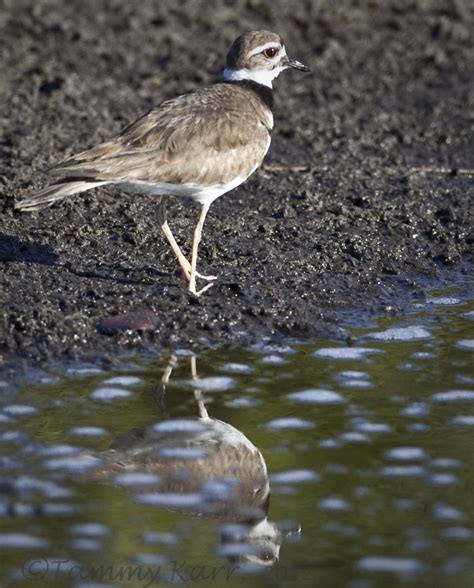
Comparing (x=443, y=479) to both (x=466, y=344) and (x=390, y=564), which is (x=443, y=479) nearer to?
(x=390, y=564)

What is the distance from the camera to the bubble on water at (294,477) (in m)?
4.94

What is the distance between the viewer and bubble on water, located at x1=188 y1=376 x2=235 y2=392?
18.9 ft

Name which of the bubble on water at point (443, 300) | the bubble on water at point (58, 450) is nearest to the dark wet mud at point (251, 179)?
the bubble on water at point (443, 300)

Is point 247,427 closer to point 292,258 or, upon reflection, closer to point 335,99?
point 292,258

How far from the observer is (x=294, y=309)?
668 centimetres

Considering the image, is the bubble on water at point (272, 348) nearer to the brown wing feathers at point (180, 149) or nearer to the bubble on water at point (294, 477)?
the brown wing feathers at point (180, 149)

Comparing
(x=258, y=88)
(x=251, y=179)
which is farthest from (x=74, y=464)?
(x=251, y=179)

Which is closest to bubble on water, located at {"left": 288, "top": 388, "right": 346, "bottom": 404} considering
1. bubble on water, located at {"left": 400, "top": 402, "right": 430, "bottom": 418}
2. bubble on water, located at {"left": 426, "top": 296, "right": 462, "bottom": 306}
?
bubble on water, located at {"left": 400, "top": 402, "right": 430, "bottom": 418}

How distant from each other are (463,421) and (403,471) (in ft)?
1.86

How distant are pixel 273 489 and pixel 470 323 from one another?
217cm

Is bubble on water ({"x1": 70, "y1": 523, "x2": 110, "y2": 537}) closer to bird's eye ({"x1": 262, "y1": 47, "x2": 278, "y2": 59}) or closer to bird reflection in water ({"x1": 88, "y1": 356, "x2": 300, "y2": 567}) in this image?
bird reflection in water ({"x1": 88, "y1": 356, "x2": 300, "y2": 567})

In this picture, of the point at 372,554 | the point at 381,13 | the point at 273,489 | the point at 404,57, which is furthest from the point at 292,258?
the point at 381,13

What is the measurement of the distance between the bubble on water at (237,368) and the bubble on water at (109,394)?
0.54 meters

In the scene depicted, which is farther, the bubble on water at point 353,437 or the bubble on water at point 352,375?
the bubble on water at point 352,375
